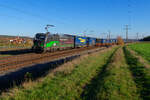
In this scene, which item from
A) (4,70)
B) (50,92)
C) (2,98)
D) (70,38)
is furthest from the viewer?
(70,38)

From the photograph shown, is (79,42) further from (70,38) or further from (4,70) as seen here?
(4,70)

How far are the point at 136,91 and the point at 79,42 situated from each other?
28.3 meters

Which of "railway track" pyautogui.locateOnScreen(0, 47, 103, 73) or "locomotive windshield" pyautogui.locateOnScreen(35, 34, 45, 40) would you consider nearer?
"railway track" pyautogui.locateOnScreen(0, 47, 103, 73)

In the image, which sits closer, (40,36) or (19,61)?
(19,61)

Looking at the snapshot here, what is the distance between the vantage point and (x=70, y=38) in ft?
95.3

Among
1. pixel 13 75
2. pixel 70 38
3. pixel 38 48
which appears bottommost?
pixel 13 75

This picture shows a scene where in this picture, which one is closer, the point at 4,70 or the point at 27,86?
the point at 27,86

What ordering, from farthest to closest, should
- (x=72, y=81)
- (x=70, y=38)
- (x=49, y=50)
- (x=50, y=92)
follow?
1. (x=70, y=38)
2. (x=49, y=50)
3. (x=72, y=81)
4. (x=50, y=92)

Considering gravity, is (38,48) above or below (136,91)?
above

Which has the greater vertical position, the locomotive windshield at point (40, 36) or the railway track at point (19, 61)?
the locomotive windshield at point (40, 36)

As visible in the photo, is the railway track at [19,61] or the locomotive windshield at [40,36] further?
the locomotive windshield at [40,36]

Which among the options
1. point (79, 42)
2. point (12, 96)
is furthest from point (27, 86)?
point (79, 42)

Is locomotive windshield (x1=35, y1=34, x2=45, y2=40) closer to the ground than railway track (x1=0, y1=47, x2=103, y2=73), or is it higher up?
higher up

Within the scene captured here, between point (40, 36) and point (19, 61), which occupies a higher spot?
point (40, 36)
